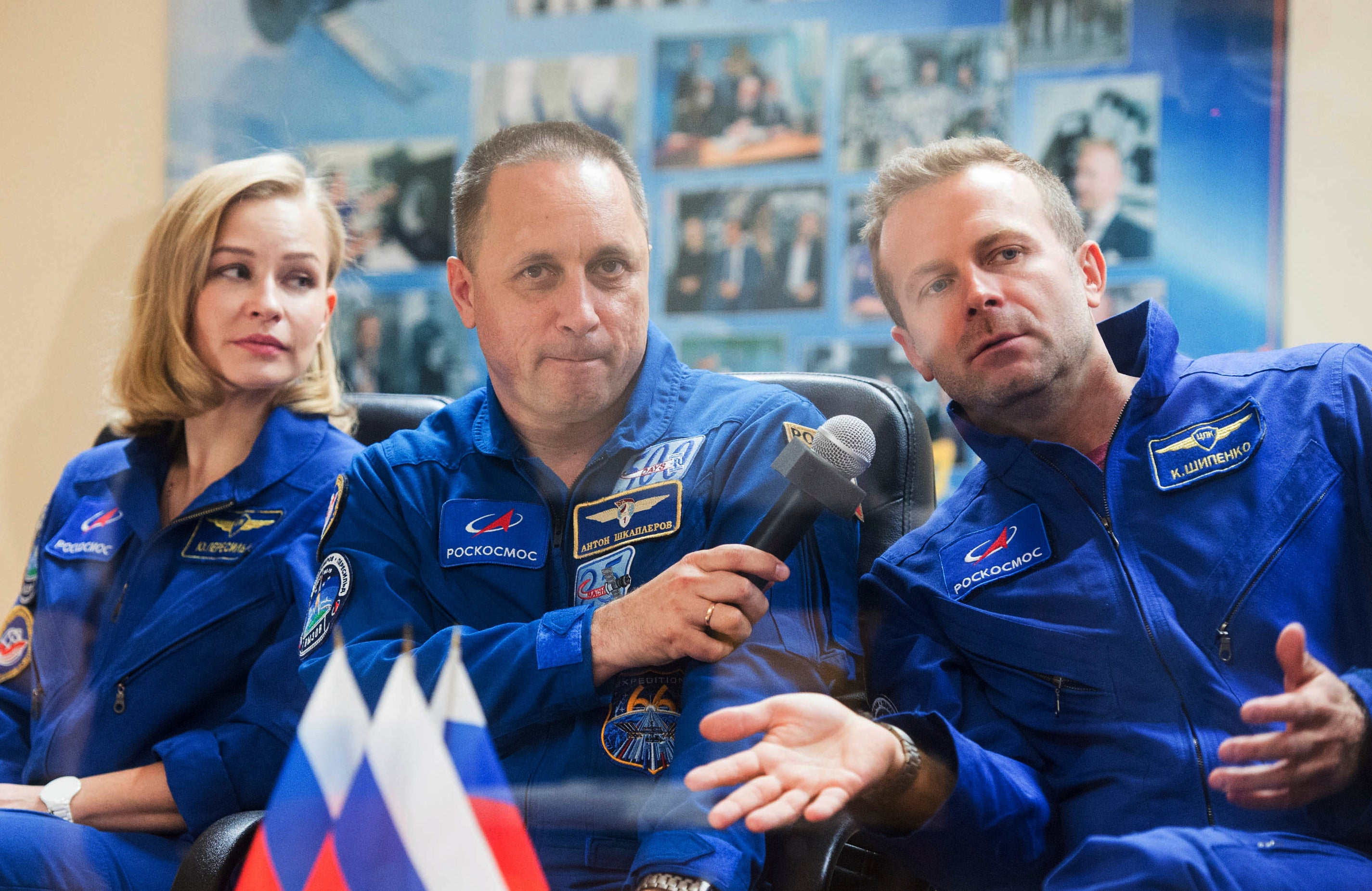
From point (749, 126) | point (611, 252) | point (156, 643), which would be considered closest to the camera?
point (611, 252)

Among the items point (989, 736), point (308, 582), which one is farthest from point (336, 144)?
point (989, 736)

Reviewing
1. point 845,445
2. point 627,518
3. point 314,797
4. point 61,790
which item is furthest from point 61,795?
point 845,445

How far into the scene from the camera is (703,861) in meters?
0.94

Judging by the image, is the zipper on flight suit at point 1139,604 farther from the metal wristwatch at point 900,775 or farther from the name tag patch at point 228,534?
the name tag patch at point 228,534

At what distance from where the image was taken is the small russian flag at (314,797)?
35.7 inches

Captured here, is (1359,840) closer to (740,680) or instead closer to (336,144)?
(740,680)

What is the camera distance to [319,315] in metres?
1.67

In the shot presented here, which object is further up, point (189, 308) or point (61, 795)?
point (189, 308)

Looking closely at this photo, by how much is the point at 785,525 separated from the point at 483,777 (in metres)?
0.37

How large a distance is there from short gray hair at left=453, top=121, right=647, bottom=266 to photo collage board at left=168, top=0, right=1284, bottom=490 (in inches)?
8.8

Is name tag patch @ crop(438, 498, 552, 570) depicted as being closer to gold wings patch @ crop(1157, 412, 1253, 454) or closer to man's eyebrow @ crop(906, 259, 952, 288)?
man's eyebrow @ crop(906, 259, 952, 288)

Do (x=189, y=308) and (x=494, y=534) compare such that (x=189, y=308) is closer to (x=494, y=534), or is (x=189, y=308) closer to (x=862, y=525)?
(x=494, y=534)

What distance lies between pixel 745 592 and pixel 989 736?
1.21ft

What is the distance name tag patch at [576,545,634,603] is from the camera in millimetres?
1114
